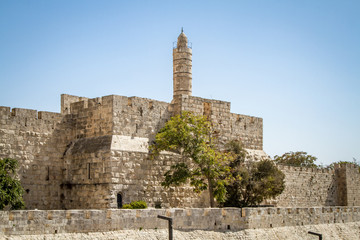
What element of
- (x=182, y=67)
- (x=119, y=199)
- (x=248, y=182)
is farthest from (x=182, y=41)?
(x=119, y=199)

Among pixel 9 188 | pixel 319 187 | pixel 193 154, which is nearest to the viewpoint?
pixel 9 188

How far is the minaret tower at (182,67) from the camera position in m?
28.4

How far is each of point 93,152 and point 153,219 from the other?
16.0 ft

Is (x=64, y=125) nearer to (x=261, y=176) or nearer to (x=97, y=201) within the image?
(x=97, y=201)

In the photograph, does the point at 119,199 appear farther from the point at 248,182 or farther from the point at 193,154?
the point at 248,182

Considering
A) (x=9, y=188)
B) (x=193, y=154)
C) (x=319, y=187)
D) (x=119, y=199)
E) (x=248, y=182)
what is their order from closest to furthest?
(x=9, y=188)
(x=119, y=199)
(x=193, y=154)
(x=248, y=182)
(x=319, y=187)

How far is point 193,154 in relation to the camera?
2022 cm

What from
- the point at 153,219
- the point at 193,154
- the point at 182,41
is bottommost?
the point at 153,219

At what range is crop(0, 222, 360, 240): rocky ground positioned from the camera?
44.4 feet

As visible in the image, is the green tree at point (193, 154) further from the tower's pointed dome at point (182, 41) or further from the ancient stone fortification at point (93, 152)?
the tower's pointed dome at point (182, 41)

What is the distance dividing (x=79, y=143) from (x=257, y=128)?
888 cm

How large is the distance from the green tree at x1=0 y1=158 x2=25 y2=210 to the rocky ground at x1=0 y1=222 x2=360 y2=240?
464cm

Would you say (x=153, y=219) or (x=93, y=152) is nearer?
(x=153, y=219)

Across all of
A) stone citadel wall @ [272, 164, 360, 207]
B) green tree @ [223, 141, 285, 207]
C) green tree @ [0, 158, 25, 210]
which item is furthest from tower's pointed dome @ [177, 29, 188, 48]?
green tree @ [0, 158, 25, 210]
